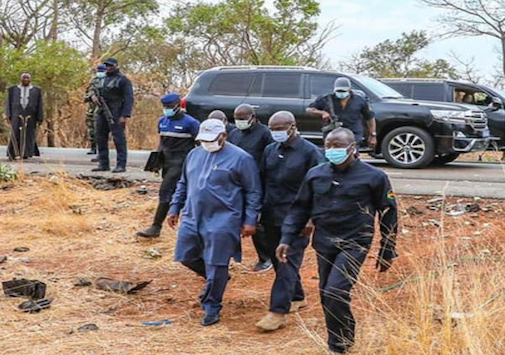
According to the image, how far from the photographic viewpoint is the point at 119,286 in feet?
22.8

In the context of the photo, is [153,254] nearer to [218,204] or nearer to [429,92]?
[218,204]

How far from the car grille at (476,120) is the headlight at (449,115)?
0.11m

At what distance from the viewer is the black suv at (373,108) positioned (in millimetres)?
12758

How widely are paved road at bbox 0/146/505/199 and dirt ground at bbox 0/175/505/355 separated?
22.3 inches

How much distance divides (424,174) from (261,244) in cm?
569

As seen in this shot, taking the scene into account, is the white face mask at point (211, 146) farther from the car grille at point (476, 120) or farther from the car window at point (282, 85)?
the car grille at point (476, 120)

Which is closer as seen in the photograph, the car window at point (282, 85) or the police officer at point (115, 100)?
the police officer at point (115, 100)

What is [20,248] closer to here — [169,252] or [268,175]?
[169,252]

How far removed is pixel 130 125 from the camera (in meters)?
23.9

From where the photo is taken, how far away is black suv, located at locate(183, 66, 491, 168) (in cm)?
1276

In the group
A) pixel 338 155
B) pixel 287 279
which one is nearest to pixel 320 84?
pixel 287 279

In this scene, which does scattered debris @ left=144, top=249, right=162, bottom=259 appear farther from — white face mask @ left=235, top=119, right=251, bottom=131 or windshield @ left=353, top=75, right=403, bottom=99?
windshield @ left=353, top=75, right=403, bottom=99

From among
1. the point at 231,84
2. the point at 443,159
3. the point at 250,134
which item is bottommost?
the point at 443,159

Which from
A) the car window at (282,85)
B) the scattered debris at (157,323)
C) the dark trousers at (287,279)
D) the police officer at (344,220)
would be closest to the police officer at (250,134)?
the dark trousers at (287,279)
